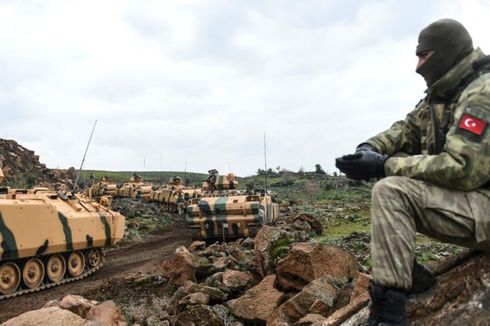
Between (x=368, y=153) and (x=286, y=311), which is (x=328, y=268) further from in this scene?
(x=368, y=153)

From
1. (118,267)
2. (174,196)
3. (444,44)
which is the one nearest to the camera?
(444,44)

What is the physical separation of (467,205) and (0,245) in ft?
36.6

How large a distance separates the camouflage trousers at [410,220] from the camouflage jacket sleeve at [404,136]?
2.24 feet

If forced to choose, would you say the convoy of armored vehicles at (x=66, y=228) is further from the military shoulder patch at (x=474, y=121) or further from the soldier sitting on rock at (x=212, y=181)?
the military shoulder patch at (x=474, y=121)

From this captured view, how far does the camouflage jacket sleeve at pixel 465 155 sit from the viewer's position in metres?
2.41

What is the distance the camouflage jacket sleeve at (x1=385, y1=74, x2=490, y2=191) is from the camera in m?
2.41

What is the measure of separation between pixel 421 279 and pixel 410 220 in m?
0.59

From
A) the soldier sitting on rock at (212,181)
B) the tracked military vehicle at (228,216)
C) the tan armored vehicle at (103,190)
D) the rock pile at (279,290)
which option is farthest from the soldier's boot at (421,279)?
the tan armored vehicle at (103,190)

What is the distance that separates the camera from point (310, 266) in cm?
633

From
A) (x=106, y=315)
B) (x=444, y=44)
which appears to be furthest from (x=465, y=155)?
(x=106, y=315)

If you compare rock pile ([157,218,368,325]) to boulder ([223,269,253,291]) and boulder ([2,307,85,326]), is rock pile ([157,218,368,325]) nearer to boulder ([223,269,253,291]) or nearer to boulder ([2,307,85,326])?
boulder ([223,269,253,291])

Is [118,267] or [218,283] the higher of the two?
[218,283]

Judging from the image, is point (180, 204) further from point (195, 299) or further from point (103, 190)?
point (195, 299)

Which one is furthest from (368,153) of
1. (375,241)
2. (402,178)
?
(375,241)
